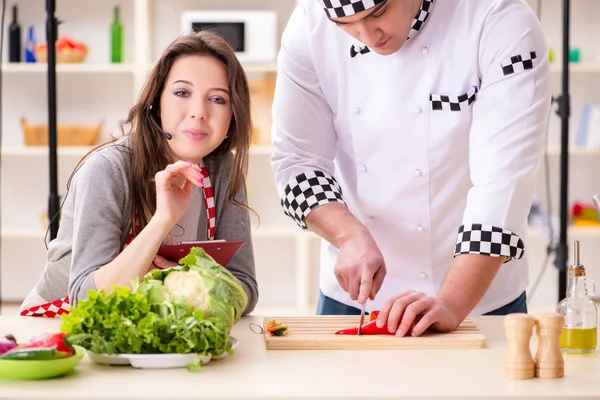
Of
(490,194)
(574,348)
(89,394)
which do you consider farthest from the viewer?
(490,194)

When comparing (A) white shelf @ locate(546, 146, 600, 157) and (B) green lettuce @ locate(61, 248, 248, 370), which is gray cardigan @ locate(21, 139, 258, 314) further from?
(A) white shelf @ locate(546, 146, 600, 157)

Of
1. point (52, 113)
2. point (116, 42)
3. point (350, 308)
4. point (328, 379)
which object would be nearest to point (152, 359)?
point (328, 379)

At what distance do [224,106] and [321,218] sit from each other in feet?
1.02

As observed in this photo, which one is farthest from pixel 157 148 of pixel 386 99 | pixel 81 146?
pixel 81 146

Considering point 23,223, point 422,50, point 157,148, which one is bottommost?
point 23,223

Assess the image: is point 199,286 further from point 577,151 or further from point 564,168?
point 577,151

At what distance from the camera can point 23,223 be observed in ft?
15.9

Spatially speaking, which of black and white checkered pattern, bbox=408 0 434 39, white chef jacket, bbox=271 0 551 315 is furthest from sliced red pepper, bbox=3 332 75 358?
black and white checkered pattern, bbox=408 0 434 39

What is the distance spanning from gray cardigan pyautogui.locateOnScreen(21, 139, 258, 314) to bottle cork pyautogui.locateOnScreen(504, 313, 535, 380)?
0.67m

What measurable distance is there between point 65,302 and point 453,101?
34.7 inches

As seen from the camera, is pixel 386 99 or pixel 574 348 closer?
pixel 574 348

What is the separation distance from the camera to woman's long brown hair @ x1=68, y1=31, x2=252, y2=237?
1.80 meters

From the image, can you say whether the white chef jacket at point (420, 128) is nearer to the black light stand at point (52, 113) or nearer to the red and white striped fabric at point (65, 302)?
the red and white striped fabric at point (65, 302)

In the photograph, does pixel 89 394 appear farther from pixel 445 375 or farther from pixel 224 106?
pixel 224 106
